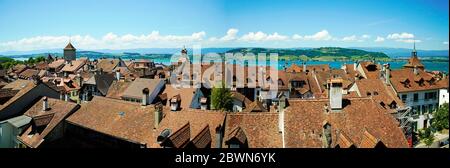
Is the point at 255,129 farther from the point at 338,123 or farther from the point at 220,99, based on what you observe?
the point at 220,99

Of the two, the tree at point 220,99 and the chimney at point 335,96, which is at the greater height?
the chimney at point 335,96

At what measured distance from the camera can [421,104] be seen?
15.2m

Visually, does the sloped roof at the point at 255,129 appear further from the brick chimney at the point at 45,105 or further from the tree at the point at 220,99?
the tree at the point at 220,99

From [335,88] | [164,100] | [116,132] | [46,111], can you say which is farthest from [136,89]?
[335,88]

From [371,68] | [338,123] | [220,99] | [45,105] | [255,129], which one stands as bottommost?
[220,99]

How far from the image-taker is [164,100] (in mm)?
23094

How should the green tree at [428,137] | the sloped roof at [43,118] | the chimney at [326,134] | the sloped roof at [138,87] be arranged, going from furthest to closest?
1. the sloped roof at [138,87]
2. the sloped roof at [43,118]
3. the chimney at [326,134]
4. the green tree at [428,137]

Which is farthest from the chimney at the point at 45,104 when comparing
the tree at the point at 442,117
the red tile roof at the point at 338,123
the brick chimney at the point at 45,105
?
the tree at the point at 442,117

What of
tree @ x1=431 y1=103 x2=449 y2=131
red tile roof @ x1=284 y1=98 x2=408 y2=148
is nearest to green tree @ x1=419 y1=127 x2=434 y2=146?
tree @ x1=431 y1=103 x2=449 y2=131

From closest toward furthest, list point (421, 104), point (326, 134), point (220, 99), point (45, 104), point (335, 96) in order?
point (326, 134) < point (335, 96) < point (421, 104) < point (45, 104) < point (220, 99)

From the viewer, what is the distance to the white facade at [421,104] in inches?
462

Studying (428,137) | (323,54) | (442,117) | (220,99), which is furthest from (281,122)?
(323,54)

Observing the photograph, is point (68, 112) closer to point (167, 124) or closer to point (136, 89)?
point (167, 124)

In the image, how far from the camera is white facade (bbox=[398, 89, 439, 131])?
1173 cm
